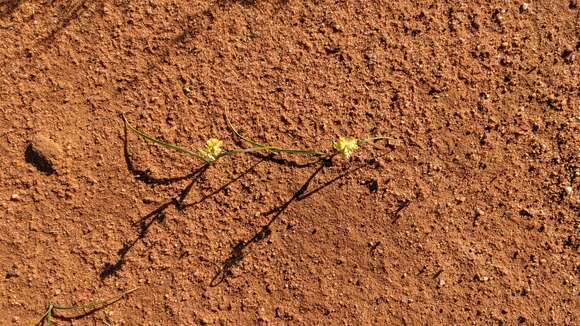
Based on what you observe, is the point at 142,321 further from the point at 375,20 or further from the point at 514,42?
the point at 514,42

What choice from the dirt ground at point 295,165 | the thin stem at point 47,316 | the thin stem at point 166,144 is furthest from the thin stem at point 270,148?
the thin stem at point 47,316

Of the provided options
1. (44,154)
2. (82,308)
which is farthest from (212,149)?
(82,308)

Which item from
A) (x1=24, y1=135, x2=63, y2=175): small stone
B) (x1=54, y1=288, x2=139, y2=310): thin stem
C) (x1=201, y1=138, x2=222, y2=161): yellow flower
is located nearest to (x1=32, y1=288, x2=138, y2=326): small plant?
(x1=54, y1=288, x2=139, y2=310): thin stem

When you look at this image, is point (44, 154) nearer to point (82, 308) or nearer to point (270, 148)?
point (82, 308)

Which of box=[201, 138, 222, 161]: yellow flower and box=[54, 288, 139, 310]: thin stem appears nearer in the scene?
box=[201, 138, 222, 161]: yellow flower

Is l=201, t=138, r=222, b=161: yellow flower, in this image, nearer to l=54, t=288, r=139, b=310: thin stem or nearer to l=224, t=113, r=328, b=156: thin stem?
l=224, t=113, r=328, b=156: thin stem

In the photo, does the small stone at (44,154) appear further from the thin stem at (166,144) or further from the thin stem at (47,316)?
the thin stem at (47,316)
